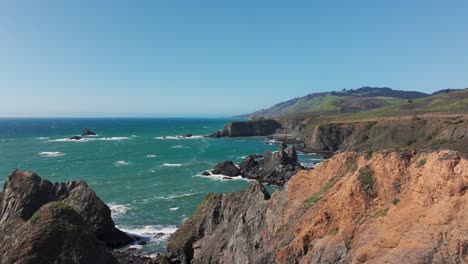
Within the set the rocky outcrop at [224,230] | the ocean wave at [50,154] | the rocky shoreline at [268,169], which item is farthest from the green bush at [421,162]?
the ocean wave at [50,154]

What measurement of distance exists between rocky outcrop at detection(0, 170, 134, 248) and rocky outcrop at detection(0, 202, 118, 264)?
12932 mm

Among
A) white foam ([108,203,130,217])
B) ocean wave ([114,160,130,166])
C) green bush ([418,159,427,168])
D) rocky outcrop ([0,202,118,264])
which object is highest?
green bush ([418,159,427,168])

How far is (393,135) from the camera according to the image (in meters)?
116

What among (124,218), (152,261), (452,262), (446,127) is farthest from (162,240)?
(446,127)

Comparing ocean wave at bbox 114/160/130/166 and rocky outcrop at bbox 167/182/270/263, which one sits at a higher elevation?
rocky outcrop at bbox 167/182/270/263

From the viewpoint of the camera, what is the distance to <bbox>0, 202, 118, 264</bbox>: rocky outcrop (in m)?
27.4

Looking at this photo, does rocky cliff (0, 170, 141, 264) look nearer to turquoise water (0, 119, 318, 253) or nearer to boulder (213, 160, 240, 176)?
turquoise water (0, 119, 318, 253)

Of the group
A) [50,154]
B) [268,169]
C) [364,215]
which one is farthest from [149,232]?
[50,154]

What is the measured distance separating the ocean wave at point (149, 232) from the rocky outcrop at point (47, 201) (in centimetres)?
177

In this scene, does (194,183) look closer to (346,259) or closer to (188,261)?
(188,261)

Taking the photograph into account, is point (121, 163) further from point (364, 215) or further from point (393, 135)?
point (364, 215)

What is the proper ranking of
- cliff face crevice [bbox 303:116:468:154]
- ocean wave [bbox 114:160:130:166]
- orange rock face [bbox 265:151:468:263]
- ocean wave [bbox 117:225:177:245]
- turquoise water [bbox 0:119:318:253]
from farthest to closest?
ocean wave [bbox 114:160:130:166], cliff face crevice [bbox 303:116:468:154], turquoise water [bbox 0:119:318:253], ocean wave [bbox 117:225:177:245], orange rock face [bbox 265:151:468:263]

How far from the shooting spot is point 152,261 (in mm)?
38938

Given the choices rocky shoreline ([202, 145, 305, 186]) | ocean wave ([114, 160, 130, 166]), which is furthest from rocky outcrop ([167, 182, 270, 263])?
ocean wave ([114, 160, 130, 166])
